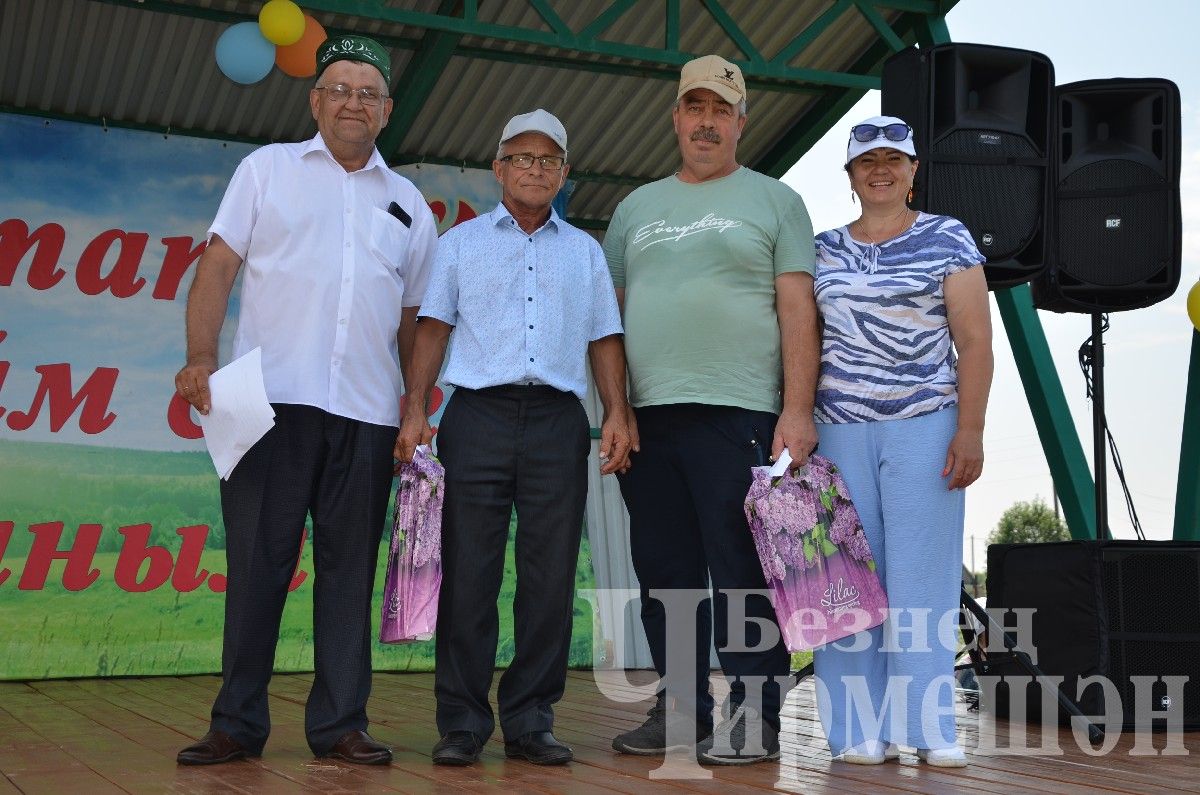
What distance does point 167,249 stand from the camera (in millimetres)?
6602

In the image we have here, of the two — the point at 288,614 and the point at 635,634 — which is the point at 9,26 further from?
the point at 635,634

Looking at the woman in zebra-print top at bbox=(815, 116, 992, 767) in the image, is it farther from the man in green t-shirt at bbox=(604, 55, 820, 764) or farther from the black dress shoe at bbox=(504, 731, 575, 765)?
the black dress shoe at bbox=(504, 731, 575, 765)

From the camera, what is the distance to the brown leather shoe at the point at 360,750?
2.88m

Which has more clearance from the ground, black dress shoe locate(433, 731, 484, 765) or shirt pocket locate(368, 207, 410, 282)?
shirt pocket locate(368, 207, 410, 282)

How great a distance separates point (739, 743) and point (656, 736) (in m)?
0.25

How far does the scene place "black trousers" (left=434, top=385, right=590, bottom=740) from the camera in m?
2.98

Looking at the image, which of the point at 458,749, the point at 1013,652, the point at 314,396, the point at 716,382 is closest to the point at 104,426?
the point at 314,396

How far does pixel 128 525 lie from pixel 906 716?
4.45 meters

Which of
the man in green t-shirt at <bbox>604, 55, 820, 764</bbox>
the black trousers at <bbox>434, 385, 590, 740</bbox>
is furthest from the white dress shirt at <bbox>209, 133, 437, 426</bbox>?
the man in green t-shirt at <bbox>604, 55, 820, 764</bbox>

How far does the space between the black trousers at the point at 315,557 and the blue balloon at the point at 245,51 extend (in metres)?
2.99

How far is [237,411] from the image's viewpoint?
278cm

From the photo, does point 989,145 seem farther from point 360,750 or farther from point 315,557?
point 360,750

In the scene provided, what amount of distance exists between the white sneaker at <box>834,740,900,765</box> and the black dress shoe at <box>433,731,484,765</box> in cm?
85

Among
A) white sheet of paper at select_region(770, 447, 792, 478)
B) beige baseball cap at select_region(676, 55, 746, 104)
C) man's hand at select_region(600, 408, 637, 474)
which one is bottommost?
white sheet of paper at select_region(770, 447, 792, 478)
